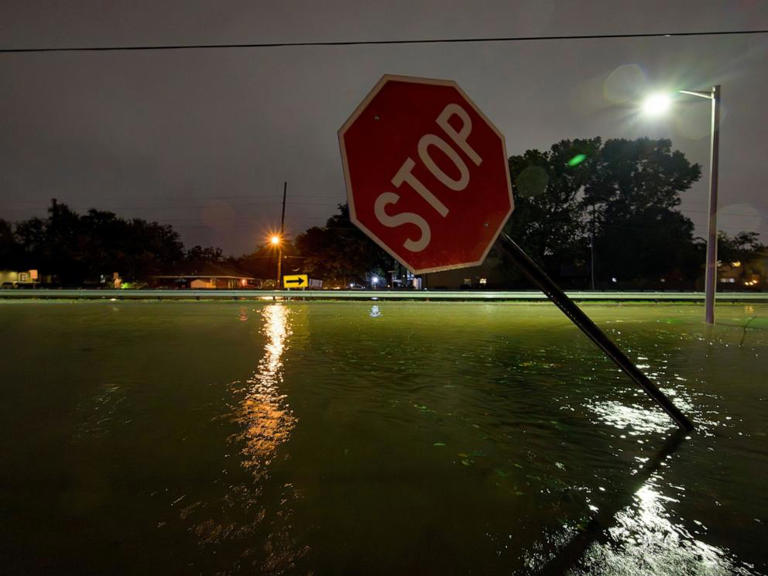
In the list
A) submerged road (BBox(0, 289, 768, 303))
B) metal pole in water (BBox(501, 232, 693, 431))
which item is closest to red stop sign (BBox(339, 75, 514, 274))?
metal pole in water (BBox(501, 232, 693, 431))

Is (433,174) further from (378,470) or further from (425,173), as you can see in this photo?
(378,470)

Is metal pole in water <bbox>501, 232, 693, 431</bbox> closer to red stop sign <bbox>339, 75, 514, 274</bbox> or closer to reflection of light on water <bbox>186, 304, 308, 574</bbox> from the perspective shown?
red stop sign <bbox>339, 75, 514, 274</bbox>

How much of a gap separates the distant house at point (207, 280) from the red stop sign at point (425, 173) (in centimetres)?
6887

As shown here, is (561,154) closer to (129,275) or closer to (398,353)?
(398,353)

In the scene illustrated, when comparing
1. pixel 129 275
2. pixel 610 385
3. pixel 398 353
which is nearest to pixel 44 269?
pixel 129 275

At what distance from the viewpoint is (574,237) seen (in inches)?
2003

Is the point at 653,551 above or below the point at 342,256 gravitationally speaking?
below

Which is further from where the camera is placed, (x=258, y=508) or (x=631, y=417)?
(x=631, y=417)

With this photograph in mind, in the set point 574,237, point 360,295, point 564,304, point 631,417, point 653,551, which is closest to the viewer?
point 653,551

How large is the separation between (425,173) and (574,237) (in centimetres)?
5285

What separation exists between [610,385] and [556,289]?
153 inches

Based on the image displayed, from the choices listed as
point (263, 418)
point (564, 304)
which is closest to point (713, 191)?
point (564, 304)

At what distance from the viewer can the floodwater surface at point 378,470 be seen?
245 centimetres

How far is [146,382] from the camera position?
257 inches
